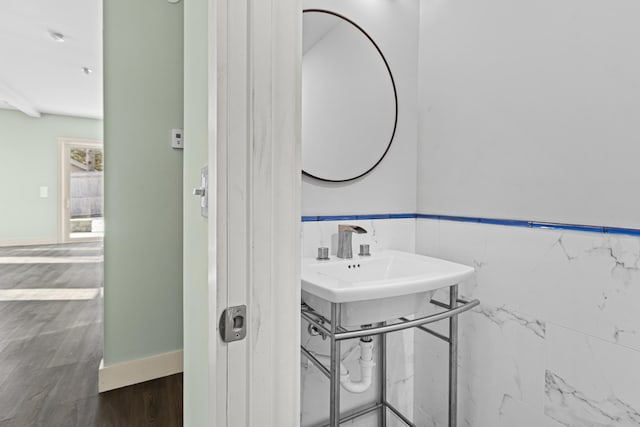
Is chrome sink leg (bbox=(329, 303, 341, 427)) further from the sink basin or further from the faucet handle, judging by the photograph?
the faucet handle

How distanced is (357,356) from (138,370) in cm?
138

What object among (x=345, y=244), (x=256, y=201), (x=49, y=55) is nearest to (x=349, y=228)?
(x=345, y=244)

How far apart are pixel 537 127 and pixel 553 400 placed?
89 centimetres

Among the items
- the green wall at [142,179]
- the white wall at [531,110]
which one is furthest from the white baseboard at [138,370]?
the white wall at [531,110]

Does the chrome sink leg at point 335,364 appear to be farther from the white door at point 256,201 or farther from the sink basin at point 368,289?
the white door at point 256,201

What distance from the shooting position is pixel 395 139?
158 cm

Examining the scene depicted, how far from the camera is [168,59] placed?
210 cm

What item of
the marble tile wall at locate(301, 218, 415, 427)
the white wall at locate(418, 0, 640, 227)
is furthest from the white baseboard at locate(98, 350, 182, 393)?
the white wall at locate(418, 0, 640, 227)

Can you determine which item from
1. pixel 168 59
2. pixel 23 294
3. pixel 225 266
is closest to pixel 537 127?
pixel 225 266

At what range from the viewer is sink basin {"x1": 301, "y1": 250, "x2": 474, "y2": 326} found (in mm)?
933

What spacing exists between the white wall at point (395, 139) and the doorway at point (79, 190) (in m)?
6.18

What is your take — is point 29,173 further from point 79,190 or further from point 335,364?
point 335,364

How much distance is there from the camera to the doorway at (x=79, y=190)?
20.7ft

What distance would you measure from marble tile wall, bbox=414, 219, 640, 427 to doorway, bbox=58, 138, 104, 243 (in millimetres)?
6568
